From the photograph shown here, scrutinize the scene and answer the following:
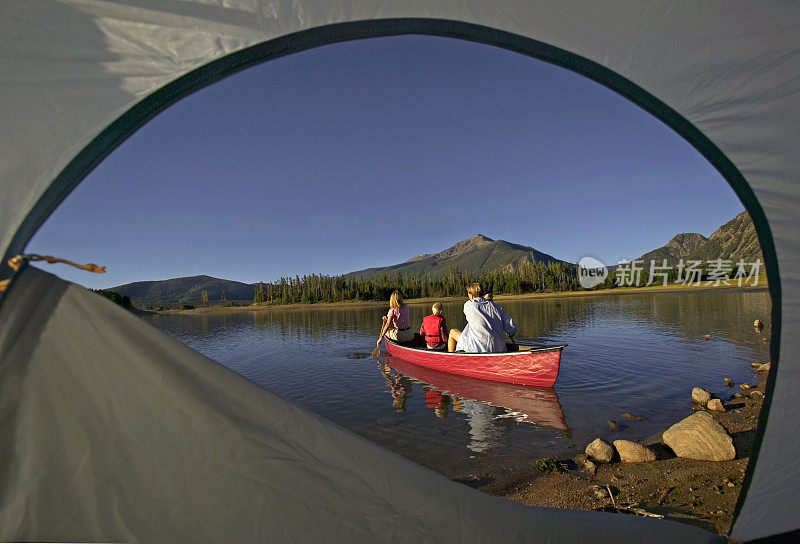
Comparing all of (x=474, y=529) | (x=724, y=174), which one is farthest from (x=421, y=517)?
(x=724, y=174)

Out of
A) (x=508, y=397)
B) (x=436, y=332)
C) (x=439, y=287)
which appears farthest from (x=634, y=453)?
(x=439, y=287)

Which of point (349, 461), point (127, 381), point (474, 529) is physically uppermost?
point (127, 381)

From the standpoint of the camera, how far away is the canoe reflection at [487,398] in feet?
23.1

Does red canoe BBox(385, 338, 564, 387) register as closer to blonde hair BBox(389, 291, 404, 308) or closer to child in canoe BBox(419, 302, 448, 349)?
child in canoe BBox(419, 302, 448, 349)

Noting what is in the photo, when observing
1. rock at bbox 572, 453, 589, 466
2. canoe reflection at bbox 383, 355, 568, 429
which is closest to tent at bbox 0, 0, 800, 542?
rock at bbox 572, 453, 589, 466

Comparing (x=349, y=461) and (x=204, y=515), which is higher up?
(x=349, y=461)

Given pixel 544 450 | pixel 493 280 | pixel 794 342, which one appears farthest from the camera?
pixel 493 280

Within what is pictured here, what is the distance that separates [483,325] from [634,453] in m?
4.20

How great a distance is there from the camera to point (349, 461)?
1.69m

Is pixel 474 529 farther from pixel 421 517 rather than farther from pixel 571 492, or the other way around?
pixel 571 492

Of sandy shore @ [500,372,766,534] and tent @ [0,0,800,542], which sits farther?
sandy shore @ [500,372,766,534]

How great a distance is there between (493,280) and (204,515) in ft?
308

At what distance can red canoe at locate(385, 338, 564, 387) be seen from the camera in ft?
27.3

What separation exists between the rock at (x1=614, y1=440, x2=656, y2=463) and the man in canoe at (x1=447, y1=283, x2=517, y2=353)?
321cm
